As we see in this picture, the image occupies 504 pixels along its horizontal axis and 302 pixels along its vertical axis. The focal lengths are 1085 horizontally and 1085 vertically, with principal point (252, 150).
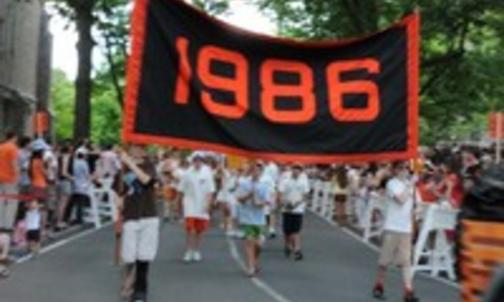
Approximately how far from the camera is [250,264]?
16422 millimetres

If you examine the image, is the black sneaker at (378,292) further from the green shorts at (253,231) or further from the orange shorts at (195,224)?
the orange shorts at (195,224)

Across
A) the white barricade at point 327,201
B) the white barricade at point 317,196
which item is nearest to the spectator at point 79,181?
the white barricade at point 327,201

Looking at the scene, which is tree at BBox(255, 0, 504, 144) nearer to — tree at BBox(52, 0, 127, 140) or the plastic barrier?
tree at BBox(52, 0, 127, 140)

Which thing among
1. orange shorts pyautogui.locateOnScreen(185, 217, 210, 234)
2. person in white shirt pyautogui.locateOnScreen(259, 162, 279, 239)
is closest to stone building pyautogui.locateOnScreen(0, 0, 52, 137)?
person in white shirt pyautogui.locateOnScreen(259, 162, 279, 239)

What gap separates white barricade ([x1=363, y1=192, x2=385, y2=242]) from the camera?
24906 millimetres

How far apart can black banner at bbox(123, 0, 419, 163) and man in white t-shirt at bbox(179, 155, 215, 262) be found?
335 inches

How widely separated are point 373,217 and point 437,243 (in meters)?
7.77

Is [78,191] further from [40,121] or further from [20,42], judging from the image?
[20,42]

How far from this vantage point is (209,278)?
15719 millimetres

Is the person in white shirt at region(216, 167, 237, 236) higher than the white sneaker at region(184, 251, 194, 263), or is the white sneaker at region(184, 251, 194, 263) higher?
the person in white shirt at region(216, 167, 237, 236)

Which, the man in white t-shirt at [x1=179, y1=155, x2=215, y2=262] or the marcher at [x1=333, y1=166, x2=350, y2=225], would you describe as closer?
the man in white t-shirt at [x1=179, y1=155, x2=215, y2=262]

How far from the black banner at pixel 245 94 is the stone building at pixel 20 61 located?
28.4 m

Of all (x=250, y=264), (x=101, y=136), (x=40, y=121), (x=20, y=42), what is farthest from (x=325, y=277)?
(x=101, y=136)

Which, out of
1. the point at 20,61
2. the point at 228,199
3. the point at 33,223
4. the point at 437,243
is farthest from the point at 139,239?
the point at 20,61
